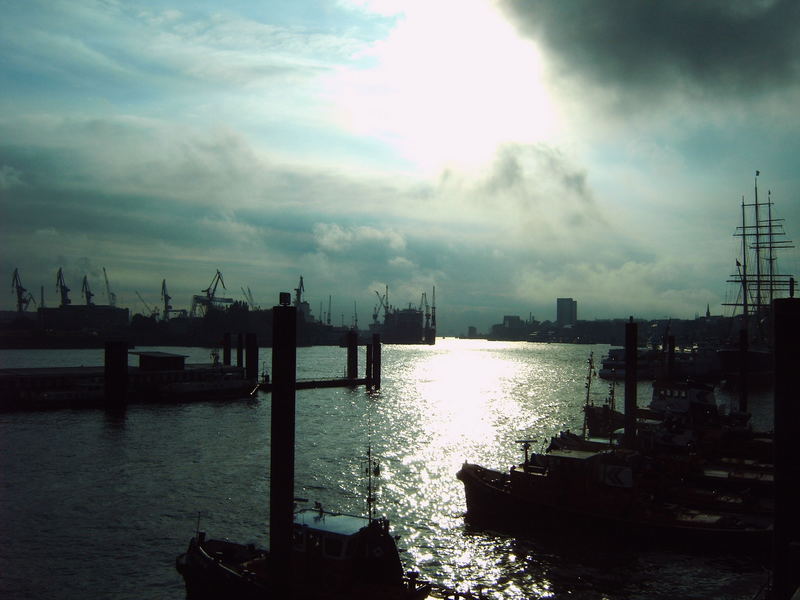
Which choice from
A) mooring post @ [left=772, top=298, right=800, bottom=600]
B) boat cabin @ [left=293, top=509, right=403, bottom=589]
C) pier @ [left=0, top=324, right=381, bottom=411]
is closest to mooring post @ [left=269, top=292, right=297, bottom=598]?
boat cabin @ [left=293, top=509, right=403, bottom=589]

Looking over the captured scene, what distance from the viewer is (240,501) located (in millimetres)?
39625

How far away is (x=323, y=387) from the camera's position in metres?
109

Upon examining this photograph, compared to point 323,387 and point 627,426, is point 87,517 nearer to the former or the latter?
point 627,426

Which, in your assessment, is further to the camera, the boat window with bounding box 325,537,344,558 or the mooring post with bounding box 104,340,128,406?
the mooring post with bounding box 104,340,128,406

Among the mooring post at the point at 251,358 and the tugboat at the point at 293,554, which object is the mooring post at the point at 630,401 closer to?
the tugboat at the point at 293,554

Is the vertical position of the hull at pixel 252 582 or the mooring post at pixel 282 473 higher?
the mooring post at pixel 282 473

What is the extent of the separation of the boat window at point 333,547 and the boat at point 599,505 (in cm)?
1529

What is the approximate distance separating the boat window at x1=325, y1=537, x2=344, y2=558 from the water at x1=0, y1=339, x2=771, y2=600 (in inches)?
312

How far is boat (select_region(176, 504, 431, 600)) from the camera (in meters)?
21.7

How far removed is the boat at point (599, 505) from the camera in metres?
32.4

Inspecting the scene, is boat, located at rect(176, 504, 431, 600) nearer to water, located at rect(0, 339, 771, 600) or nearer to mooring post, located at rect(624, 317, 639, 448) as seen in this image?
water, located at rect(0, 339, 771, 600)

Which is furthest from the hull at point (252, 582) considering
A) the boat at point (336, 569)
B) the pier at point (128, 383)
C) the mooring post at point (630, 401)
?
the pier at point (128, 383)

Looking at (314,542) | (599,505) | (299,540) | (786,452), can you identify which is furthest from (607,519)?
(299,540)

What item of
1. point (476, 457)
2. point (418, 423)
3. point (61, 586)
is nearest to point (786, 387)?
point (61, 586)
